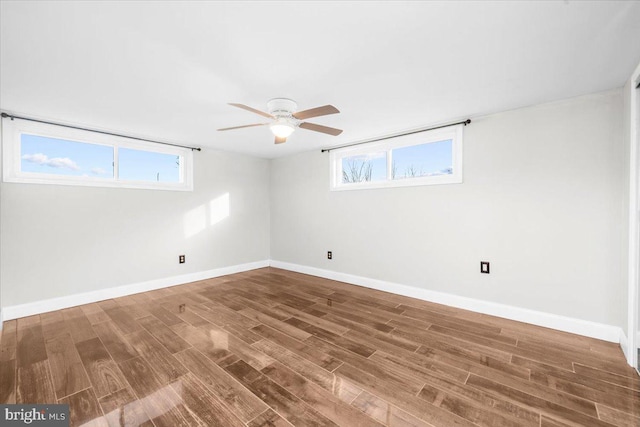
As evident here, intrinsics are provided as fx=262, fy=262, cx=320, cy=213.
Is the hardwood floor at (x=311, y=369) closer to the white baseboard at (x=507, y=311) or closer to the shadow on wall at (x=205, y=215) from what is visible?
the white baseboard at (x=507, y=311)

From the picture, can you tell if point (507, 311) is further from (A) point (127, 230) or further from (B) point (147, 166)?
(B) point (147, 166)

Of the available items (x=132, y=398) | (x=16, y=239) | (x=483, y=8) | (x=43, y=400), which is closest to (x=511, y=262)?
(x=483, y=8)

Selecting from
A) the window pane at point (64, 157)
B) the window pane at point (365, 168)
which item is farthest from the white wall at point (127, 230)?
the window pane at point (365, 168)

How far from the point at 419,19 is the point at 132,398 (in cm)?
282

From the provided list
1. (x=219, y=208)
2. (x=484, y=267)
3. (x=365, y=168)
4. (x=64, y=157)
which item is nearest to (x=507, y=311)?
(x=484, y=267)

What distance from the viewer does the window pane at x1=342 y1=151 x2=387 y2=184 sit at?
154 inches

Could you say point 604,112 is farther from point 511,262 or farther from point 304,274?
point 304,274

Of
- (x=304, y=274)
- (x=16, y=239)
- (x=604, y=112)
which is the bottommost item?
(x=304, y=274)

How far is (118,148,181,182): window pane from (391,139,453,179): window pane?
11.2 ft

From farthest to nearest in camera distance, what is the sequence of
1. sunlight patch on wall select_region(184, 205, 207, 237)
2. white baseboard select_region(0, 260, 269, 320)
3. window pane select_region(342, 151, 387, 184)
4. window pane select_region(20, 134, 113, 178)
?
1. sunlight patch on wall select_region(184, 205, 207, 237)
2. window pane select_region(342, 151, 387, 184)
3. window pane select_region(20, 134, 113, 178)
4. white baseboard select_region(0, 260, 269, 320)

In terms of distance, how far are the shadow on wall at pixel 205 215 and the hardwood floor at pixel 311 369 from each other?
148cm

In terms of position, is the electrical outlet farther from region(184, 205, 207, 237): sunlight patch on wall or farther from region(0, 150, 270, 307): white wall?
region(184, 205, 207, 237): sunlight patch on wall

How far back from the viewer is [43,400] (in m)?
1.59

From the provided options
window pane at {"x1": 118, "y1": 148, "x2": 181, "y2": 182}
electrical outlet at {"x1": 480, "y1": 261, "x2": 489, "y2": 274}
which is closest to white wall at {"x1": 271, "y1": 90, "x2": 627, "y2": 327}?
electrical outlet at {"x1": 480, "y1": 261, "x2": 489, "y2": 274}
